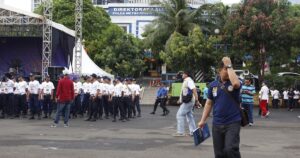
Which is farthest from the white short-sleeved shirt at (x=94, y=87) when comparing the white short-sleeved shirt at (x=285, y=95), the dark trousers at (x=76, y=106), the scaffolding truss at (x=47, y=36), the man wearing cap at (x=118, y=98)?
the white short-sleeved shirt at (x=285, y=95)

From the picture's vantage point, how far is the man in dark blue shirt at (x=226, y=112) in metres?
7.22


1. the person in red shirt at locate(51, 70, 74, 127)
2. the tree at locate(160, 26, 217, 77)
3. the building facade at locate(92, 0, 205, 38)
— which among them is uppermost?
the building facade at locate(92, 0, 205, 38)

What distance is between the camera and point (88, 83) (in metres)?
21.2

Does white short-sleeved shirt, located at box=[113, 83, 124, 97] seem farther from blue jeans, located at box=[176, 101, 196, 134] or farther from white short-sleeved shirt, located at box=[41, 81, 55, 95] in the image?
blue jeans, located at box=[176, 101, 196, 134]

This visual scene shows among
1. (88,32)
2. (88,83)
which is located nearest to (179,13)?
(88,32)

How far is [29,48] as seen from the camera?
3662 centimetres

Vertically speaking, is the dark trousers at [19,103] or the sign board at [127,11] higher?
the sign board at [127,11]

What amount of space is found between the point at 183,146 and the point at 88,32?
41121mm

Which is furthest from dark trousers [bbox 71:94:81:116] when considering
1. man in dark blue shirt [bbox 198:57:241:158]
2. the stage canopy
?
man in dark blue shirt [bbox 198:57:241:158]

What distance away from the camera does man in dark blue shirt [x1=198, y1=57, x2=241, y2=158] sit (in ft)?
23.7

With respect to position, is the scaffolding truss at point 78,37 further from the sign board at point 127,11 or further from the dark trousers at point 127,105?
the sign board at point 127,11

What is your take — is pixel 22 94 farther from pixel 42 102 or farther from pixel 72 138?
pixel 72 138

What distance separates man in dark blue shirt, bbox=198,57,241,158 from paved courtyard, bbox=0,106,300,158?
3.14m

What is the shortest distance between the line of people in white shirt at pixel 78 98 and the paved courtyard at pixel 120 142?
2.91 meters
